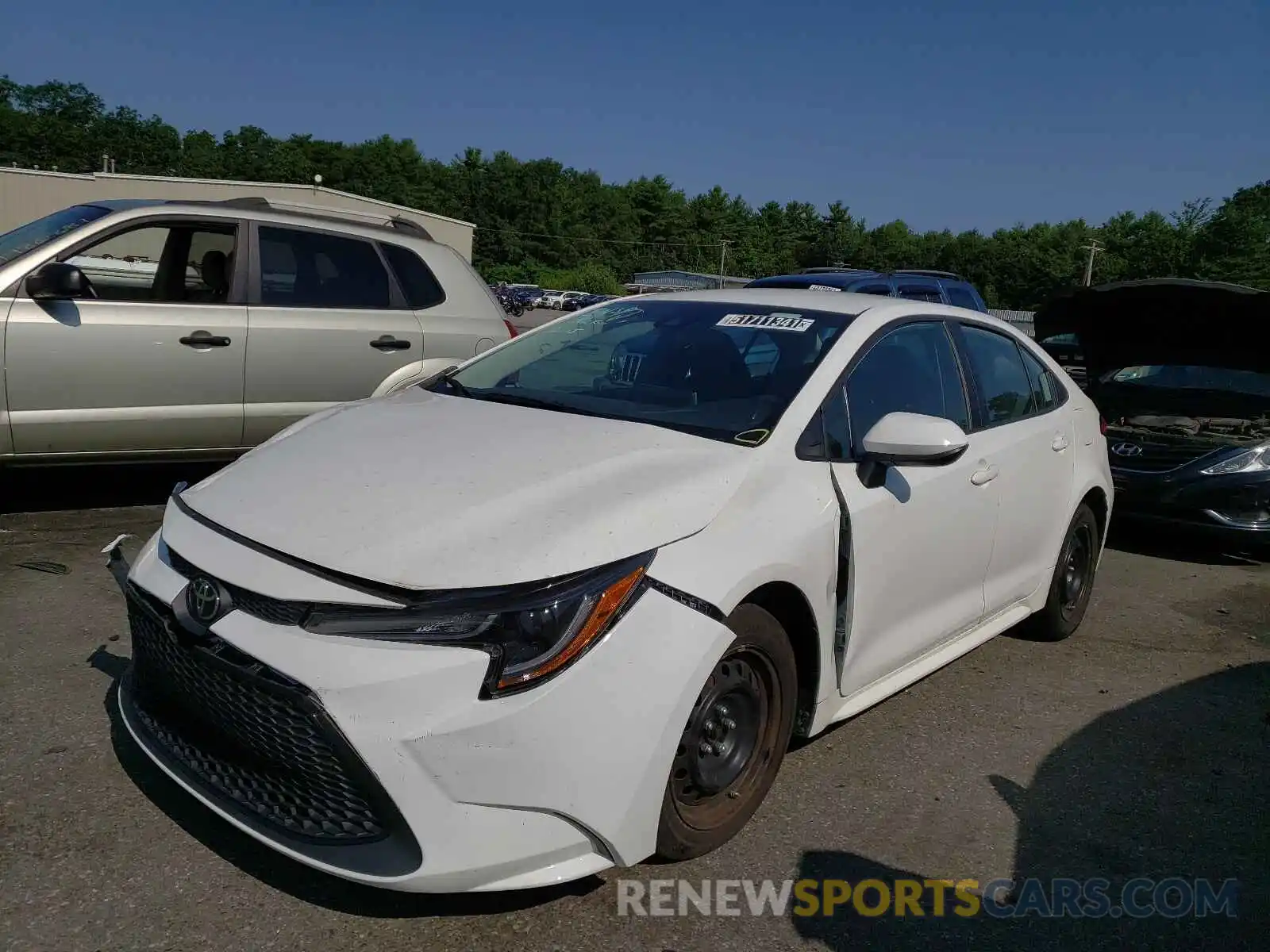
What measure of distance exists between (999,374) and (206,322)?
423cm

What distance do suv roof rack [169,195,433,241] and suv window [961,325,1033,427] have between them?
144 inches

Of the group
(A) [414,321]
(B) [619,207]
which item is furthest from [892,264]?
(A) [414,321]

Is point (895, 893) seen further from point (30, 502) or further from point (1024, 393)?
point (30, 502)

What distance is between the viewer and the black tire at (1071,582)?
468cm

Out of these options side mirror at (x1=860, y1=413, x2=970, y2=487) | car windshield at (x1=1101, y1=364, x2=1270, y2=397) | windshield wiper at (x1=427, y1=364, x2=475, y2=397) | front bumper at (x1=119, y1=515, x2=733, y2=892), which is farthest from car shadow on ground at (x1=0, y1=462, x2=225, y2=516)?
car windshield at (x1=1101, y1=364, x2=1270, y2=397)

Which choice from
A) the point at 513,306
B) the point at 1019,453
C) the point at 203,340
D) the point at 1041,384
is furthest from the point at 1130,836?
the point at 513,306

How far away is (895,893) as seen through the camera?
8.89 feet

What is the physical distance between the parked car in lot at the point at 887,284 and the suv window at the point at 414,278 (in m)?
3.93

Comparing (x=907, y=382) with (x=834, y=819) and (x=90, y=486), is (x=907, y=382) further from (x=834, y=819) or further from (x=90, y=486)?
(x=90, y=486)

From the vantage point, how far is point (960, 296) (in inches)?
455

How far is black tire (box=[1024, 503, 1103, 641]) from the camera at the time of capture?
468 cm

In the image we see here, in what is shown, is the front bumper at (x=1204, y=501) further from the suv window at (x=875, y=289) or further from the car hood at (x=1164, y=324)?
the suv window at (x=875, y=289)

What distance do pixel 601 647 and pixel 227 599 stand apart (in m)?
0.88

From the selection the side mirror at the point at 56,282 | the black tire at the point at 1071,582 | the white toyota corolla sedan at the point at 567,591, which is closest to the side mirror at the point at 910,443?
the white toyota corolla sedan at the point at 567,591
